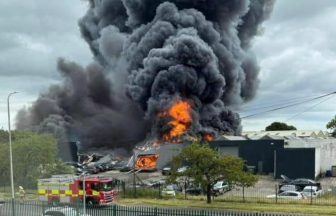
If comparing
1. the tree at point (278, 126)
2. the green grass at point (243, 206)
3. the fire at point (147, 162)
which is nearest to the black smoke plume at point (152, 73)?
the fire at point (147, 162)

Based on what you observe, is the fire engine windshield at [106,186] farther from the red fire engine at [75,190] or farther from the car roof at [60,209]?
the car roof at [60,209]

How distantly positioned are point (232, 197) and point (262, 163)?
26148 mm

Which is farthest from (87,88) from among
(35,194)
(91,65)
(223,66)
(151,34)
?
(35,194)

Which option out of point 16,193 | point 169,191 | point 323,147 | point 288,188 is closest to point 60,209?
point 169,191

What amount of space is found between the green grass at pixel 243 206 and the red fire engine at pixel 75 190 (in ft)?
8.91

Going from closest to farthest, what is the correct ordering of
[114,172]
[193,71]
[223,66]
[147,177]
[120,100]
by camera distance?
1. [147,177]
2. [114,172]
3. [193,71]
4. [223,66]
5. [120,100]

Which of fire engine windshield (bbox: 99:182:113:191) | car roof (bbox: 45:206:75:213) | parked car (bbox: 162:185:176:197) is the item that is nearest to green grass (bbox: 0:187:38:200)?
fire engine windshield (bbox: 99:182:113:191)

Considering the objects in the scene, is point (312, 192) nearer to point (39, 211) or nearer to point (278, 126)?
point (39, 211)

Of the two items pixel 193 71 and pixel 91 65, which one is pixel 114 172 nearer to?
pixel 193 71

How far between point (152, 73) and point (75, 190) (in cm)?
5676

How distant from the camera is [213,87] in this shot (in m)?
99.1

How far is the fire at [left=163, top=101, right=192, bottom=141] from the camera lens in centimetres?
9281

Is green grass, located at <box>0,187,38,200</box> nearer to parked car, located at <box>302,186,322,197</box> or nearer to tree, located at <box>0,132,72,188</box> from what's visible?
tree, located at <box>0,132,72,188</box>

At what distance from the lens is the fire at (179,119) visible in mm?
92812
